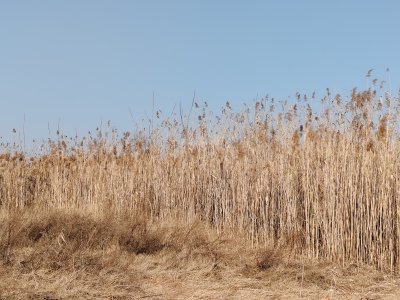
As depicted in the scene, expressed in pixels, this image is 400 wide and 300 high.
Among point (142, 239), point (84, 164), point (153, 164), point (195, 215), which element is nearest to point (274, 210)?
point (195, 215)

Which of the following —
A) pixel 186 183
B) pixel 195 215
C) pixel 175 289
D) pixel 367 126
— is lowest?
pixel 175 289

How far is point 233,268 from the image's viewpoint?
182 inches

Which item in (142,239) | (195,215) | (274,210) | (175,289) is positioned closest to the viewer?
(175,289)

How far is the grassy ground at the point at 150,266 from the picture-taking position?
3.72 meters

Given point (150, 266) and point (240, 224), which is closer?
point (150, 266)

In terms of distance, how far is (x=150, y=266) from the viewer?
14.6 feet

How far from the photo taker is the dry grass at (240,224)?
409 cm

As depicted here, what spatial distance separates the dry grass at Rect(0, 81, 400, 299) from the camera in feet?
13.4

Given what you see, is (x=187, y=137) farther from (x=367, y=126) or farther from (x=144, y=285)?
(x=144, y=285)

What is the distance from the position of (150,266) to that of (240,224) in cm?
168

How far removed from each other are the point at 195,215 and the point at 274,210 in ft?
3.75

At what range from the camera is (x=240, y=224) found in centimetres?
585

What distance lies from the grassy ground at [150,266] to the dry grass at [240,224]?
0.01 m

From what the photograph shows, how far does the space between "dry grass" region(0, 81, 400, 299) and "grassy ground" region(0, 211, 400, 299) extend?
1 cm
